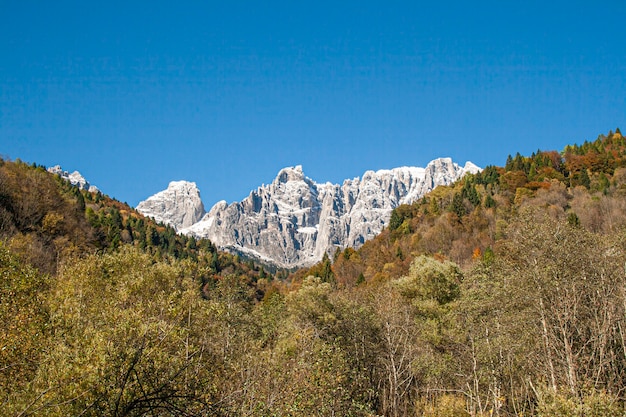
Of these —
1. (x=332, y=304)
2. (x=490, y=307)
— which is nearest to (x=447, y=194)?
(x=332, y=304)

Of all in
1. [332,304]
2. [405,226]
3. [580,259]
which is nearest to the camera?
[580,259]

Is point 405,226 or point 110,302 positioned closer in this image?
point 110,302

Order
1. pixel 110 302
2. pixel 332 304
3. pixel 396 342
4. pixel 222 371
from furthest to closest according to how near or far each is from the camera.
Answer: pixel 332 304 < pixel 396 342 < pixel 110 302 < pixel 222 371

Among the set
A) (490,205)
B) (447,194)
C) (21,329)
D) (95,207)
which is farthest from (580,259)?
(95,207)

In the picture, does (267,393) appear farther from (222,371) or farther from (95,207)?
(95,207)

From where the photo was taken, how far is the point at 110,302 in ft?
65.8

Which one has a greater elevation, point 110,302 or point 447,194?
point 447,194

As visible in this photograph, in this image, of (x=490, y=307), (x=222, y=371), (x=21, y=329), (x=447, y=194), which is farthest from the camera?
(x=447, y=194)

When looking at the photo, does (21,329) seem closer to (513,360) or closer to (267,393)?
(267,393)

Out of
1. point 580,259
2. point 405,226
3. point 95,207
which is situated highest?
point 95,207

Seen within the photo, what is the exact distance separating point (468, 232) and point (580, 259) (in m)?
61.2

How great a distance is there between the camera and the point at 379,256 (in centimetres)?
8669

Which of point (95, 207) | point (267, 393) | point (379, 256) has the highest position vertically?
point (95, 207)

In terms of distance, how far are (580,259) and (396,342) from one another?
15.7 metres
